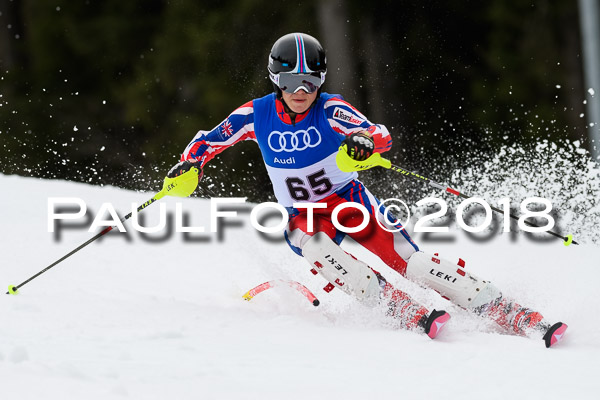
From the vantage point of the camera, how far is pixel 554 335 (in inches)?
134

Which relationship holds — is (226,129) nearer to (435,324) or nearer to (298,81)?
(298,81)

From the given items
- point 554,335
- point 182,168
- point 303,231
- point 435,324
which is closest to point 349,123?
point 303,231

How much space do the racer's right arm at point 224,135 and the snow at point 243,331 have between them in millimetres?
803

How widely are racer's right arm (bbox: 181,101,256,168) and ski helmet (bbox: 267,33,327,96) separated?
298 mm

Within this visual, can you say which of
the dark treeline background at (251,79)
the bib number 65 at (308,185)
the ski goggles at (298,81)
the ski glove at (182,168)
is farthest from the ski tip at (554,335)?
the dark treeline background at (251,79)

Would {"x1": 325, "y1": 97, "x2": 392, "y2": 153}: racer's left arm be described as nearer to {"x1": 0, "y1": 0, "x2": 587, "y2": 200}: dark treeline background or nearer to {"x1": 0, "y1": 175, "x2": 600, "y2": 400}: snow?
{"x1": 0, "y1": 175, "x2": 600, "y2": 400}: snow

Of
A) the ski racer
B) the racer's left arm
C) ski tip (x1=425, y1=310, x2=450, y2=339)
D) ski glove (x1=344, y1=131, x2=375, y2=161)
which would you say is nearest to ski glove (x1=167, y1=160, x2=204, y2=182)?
the ski racer

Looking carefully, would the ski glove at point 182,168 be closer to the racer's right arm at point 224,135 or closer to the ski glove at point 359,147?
the racer's right arm at point 224,135

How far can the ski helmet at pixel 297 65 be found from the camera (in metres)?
3.94

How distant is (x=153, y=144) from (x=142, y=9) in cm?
342

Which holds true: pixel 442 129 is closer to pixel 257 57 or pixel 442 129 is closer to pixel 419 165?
pixel 419 165

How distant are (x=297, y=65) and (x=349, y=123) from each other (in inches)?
15.6

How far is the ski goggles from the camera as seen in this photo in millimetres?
3934

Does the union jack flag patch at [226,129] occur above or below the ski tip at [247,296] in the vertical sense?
above
